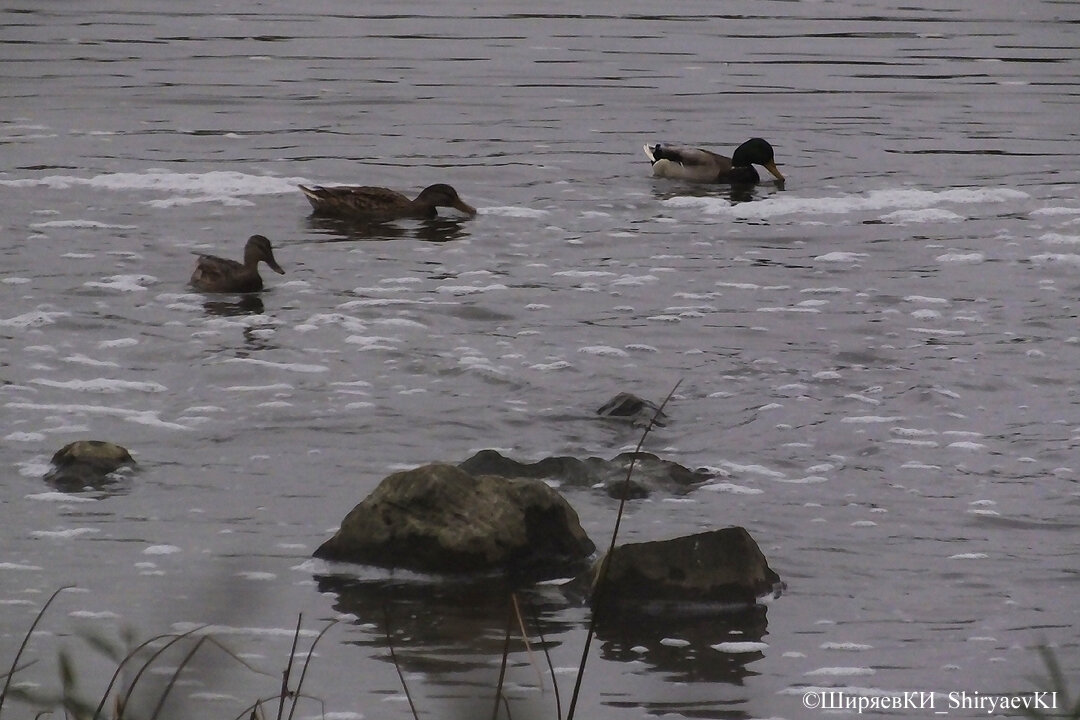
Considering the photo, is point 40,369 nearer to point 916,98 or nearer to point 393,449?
point 393,449

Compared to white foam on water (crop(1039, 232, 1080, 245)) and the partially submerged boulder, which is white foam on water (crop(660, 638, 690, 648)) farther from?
white foam on water (crop(1039, 232, 1080, 245))

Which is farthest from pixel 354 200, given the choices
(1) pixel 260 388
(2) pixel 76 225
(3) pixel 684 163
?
(1) pixel 260 388

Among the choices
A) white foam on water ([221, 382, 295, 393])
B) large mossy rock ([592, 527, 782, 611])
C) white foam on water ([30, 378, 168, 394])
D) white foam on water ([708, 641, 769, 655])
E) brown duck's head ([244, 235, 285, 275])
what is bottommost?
white foam on water ([708, 641, 769, 655])

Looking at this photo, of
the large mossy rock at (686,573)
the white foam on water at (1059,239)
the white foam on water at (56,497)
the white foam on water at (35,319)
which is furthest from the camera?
the white foam on water at (1059,239)

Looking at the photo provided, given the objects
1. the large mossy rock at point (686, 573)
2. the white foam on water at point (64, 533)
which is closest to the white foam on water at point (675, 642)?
the large mossy rock at point (686, 573)

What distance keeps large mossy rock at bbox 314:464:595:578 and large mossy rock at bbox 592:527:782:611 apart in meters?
0.40

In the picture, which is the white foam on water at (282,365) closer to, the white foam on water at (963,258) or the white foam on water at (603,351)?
the white foam on water at (603,351)

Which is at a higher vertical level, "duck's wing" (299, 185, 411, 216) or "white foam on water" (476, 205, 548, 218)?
"duck's wing" (299, 185, 411, 216)

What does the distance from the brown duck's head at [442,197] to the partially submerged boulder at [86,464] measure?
283 inches

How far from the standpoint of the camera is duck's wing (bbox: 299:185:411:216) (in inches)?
613

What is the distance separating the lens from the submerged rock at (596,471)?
864 cm

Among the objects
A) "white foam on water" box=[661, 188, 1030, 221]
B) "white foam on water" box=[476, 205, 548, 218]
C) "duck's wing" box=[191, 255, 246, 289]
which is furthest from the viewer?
"white foam on water" box=[661, 188, 1030, 221]

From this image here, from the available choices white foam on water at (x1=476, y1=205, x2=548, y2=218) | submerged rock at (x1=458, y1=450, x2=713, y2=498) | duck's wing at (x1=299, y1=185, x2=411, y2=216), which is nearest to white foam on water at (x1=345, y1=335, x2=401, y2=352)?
submerged rock at (x1=458, y1=450, x2=713, y2=498)

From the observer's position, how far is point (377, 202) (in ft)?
51.6
